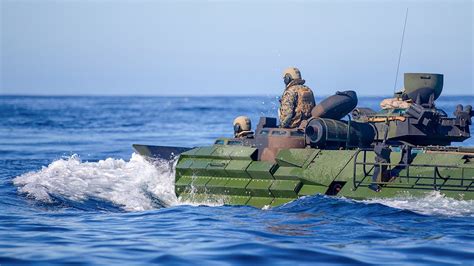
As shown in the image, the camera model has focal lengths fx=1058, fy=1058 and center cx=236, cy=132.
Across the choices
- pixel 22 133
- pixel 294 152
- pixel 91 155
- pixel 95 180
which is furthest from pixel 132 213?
pixel 22 133

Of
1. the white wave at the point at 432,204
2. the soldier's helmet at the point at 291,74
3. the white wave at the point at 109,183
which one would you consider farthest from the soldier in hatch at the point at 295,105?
the white wave at the point at 432,204

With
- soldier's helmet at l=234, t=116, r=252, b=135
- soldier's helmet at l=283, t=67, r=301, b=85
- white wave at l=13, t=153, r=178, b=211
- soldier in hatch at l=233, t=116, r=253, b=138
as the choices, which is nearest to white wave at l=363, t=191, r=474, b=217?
soldier's helmet at l=283, t=67, r=301, b=85

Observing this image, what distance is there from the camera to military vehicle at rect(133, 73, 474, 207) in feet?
65.2

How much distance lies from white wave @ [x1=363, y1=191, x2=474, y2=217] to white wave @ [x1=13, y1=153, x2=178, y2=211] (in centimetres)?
535

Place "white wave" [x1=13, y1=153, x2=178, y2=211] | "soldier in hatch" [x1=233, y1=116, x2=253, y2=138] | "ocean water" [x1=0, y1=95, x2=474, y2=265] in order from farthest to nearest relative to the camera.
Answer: "soldier in hatch" [x1=233, y1=116, x2=253, y2=138], "white wave" [x1=13, y1=153, x2=178, y2=211], "ocean water" [x1=0, y1=95, x2=474, y2=265]

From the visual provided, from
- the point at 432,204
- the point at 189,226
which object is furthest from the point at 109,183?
the point at 432,204

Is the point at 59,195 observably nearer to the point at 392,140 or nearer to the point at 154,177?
the point at 154,177

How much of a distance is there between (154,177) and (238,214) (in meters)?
5.99

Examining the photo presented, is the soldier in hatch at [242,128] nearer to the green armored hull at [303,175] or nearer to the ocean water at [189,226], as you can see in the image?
the ocean water at [189,226]

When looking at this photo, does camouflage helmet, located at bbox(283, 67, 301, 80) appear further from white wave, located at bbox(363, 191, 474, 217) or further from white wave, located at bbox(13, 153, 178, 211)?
white wave, located at bbox(363, 191, 474, 217)

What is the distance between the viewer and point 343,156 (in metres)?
21.0

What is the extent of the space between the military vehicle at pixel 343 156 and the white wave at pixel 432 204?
131 millimetres

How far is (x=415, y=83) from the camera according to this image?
22.5 m

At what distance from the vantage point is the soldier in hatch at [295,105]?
22703 millimetres
